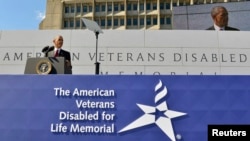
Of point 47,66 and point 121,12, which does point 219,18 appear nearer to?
point 47,66

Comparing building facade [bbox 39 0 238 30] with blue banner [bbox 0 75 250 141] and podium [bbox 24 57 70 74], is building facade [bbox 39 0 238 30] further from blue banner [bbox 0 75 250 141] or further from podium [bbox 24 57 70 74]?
blue banner [bbox 0 75 250 141]

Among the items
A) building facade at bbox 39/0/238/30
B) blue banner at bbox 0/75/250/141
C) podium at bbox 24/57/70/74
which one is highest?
building facade at bbox 39/0/238/30

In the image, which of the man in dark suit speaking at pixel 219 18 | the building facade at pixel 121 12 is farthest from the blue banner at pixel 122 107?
the building facade at pixel 121 12

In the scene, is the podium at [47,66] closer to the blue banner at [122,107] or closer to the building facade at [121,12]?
the blue banner at [122,107]

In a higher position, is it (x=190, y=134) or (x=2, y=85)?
(x=2, y=85)

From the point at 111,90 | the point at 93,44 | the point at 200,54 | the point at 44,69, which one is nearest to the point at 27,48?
the point at 93,44

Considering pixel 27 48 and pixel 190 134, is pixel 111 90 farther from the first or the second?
pixel 27 48

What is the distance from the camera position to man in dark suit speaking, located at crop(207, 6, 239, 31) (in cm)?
2139

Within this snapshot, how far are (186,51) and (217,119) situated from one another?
6.12 metres

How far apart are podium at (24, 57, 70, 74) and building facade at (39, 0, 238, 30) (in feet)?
162

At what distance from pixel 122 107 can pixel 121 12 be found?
175 ft

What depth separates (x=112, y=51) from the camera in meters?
17.4

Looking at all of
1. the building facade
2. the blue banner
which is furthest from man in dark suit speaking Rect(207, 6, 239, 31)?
the building facade

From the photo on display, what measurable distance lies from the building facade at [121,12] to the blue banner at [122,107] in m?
51.0
